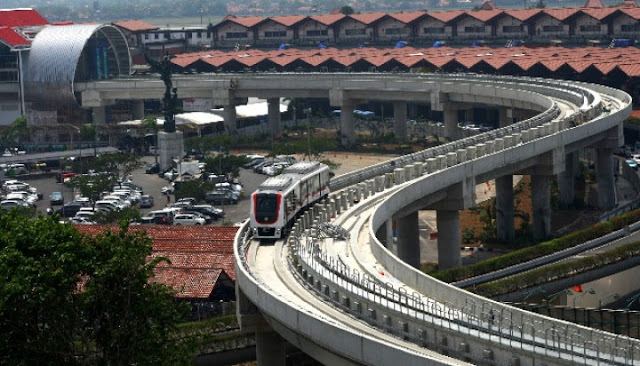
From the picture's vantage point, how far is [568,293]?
194 ft

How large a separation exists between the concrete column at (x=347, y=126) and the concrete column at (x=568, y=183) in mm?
34579

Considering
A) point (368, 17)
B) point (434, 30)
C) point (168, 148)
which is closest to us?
point (168, 148)

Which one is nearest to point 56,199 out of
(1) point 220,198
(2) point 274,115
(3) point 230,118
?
(1) point 220,198

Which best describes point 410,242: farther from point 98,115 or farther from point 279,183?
point 98,115

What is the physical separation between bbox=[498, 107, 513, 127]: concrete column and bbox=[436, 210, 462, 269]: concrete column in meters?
43.6

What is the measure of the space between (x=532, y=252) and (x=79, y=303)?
3096 cm

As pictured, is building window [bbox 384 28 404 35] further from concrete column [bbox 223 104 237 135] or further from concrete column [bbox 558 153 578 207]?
concrete column [bbox 558 153 578 207]

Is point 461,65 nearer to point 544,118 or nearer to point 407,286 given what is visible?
point 544,118

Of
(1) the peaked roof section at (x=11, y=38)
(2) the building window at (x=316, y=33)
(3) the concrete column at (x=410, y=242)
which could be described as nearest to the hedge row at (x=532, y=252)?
(3) the concrete column at (x=410, y=242)

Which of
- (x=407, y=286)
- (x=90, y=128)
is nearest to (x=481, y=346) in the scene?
(x=407, y=286)

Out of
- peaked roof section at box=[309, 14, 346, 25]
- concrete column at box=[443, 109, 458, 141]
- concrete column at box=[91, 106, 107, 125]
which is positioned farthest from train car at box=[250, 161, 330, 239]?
peaked roof section at box=[309, 14, 346, 25]

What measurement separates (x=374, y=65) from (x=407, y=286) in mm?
96947

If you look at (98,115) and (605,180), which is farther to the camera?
(98,115)

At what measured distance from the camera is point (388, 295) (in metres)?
40.3
